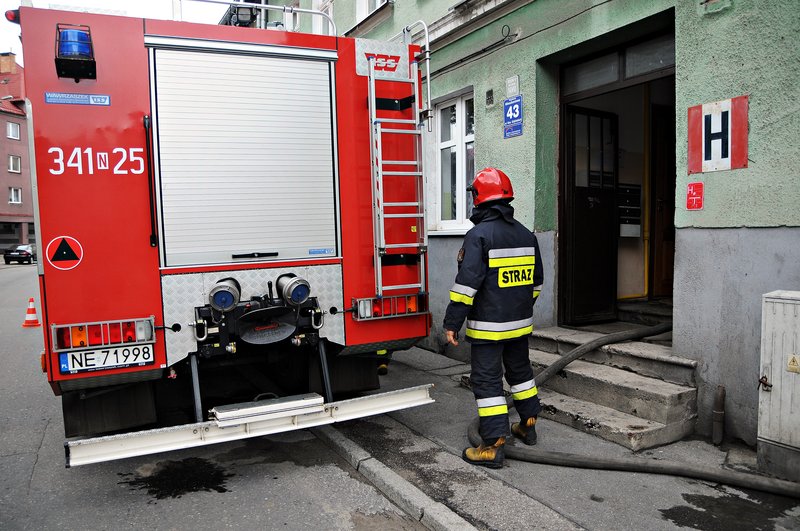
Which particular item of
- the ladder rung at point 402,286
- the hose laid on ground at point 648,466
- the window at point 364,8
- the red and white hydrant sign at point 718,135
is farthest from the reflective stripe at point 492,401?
the window at point 364,8

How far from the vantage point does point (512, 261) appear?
430 cm

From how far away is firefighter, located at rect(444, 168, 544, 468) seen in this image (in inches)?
165

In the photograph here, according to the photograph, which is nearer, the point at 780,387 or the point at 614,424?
the point at 780,387

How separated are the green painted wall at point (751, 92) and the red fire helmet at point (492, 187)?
161 centimetres

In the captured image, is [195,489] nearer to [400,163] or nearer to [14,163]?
[400,163]

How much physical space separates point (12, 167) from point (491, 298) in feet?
155

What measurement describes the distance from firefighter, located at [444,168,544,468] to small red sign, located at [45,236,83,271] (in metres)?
2.41

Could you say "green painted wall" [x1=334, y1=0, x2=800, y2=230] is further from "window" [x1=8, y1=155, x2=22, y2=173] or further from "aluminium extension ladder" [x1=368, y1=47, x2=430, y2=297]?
"window" [x1=8, y1=155, x2=22, y2=173]

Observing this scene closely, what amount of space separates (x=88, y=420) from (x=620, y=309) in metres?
5.58

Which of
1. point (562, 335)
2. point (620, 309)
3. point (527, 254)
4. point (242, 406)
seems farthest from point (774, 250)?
point (242, 406)

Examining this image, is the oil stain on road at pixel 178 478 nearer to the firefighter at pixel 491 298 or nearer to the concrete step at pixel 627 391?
the firefighter at pixel 491 298

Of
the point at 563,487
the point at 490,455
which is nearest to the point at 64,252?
the point at 490,455

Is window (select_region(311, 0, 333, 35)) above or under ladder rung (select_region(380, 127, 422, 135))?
above

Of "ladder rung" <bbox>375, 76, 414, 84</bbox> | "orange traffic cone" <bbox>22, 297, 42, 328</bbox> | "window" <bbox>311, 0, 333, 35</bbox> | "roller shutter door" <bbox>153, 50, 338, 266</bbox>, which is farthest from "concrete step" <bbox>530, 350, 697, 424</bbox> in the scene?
"orange traffic cone" <bbox>22, 297, 42, 328</bbox>
